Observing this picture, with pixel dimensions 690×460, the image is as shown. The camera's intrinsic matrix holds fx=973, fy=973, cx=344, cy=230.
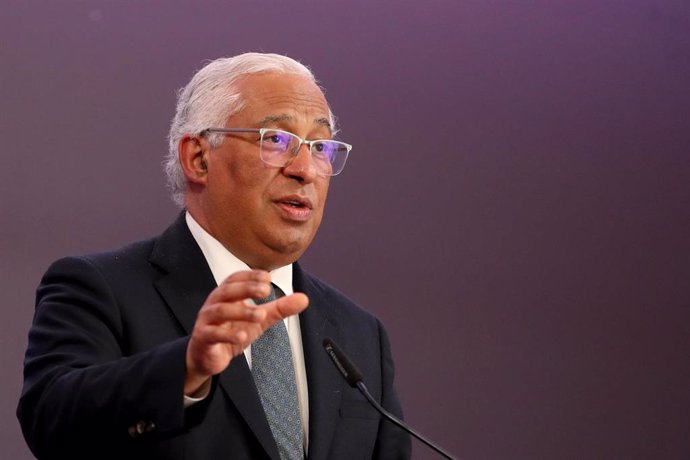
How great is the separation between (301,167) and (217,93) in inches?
11.1

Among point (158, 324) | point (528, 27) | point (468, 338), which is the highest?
point (528, 27)

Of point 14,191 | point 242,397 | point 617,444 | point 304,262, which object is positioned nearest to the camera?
point 242,397

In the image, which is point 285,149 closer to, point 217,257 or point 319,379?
point 217,257

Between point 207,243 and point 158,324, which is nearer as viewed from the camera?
point 158,324

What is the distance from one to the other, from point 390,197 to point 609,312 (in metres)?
0.90

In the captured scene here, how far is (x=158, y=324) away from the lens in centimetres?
205

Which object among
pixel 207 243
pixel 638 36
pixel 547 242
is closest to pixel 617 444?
pixel 547 242

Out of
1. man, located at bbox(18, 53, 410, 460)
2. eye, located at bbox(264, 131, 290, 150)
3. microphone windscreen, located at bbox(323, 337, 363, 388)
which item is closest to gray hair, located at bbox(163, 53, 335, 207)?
man, located at bbox(18, 53, 410, 460)

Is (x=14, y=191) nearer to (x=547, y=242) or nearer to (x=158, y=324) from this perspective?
(x=158, y=324)

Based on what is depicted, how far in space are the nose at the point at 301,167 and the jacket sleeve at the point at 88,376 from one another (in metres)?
0.48

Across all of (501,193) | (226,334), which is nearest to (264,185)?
(226,334)

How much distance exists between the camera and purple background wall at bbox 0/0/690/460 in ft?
10.6

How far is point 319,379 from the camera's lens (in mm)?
2178

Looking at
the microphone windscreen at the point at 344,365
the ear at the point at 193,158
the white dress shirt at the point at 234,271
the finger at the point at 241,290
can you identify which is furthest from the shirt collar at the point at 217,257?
the finger at the point at 241,290
